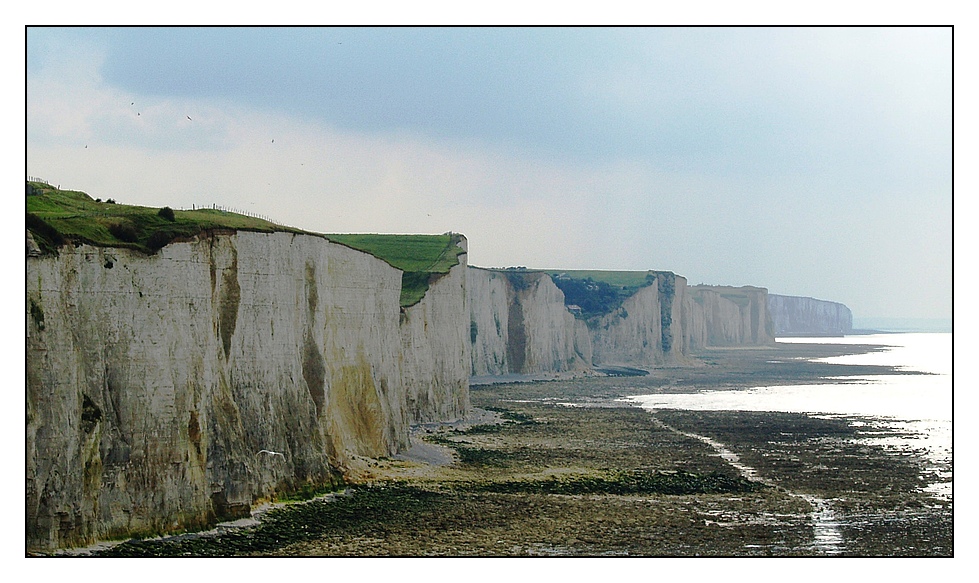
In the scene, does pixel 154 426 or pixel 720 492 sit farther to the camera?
pixel 720 492

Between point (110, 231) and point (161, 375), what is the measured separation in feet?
9.14

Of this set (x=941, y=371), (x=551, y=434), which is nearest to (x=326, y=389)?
(x=551, y=434)

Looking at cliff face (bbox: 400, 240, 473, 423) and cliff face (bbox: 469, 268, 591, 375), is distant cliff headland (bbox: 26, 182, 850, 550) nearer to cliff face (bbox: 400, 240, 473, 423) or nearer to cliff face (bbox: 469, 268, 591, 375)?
cliff face (bbox: 400, 240, 473, 423)

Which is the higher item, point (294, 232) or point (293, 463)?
point (294, 232)

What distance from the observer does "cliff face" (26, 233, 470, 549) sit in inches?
772

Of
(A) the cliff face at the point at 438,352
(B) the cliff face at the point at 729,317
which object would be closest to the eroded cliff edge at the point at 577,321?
(B) the cliff face at the point at 729,317

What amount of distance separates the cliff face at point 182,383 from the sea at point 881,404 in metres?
15.3

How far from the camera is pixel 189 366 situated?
22438 millimetres

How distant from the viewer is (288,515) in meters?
24.3

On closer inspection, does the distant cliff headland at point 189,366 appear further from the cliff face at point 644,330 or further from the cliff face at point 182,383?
the cliff face at point 644,330

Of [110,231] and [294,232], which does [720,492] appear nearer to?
[294,232]

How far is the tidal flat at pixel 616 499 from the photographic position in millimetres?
22297

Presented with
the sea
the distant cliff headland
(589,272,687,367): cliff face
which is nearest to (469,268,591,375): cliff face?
(589,272,687,367): cliff face

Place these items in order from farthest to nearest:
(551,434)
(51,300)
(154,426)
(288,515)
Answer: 1. (551,434)
2. (288,515)
3. (154,426)
4. (51,300)
